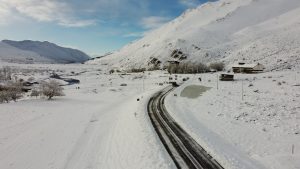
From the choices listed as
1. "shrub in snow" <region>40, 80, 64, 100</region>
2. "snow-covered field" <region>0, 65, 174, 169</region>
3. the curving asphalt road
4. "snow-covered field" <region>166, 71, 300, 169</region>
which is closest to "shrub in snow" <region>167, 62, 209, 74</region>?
"shrub in snow" <region>40, 80, 64, 100</region>

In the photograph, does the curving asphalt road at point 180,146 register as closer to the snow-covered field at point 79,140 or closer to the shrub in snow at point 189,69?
the snow-covered field at point 79,140

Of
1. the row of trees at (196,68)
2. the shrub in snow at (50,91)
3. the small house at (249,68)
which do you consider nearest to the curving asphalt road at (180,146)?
the shrub in snow at (50,91)

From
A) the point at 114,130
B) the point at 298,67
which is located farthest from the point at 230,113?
the point at 298,67

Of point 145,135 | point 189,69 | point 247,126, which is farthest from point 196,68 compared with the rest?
point 145,135

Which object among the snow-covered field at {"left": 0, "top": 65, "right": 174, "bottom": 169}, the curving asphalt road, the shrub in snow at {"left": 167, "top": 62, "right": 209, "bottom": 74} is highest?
the shrub in snow at {"left": 167, "top": 62, "right": 209, "bottom": 74}

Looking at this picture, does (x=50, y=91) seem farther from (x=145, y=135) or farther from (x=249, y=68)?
(x=249, y=68)

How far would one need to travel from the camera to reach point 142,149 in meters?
24.3

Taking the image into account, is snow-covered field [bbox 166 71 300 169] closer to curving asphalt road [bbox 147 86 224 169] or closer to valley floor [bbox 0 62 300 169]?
valley floor [bbox 0 62 300 169]

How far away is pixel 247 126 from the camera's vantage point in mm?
30484

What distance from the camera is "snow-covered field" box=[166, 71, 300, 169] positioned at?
21411 millimetres

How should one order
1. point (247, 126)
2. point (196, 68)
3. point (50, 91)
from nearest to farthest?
point (247, 126) → point (50, 91) → point (196, 68)

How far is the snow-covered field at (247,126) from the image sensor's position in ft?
70.2

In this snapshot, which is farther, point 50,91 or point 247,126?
point 50,91

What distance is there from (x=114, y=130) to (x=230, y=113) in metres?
15.9
